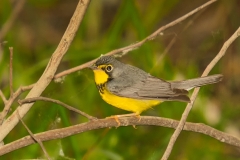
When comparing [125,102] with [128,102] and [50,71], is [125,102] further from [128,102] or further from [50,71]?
[50,71]

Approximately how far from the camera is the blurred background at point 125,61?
495 centimetres

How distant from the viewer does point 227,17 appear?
22.4ft

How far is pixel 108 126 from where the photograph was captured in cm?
340

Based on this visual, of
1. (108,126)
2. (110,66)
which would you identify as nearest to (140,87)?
(110,66)

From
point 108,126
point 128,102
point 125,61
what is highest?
point 108,126

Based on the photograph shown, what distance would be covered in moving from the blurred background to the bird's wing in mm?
299

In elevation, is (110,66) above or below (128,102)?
above

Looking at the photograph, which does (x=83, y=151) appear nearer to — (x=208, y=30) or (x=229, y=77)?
(x=229, y=77)

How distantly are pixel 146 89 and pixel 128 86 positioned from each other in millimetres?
136

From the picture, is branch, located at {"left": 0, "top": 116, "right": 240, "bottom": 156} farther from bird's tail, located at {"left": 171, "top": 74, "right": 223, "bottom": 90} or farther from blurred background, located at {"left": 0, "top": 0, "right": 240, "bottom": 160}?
blurred background, located at {"left": 0, "top": 0, "right": 240, "bottom": 160}

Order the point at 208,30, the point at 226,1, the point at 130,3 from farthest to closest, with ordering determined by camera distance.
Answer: the point at 208,30
the point at 226,1
the point at 130,3

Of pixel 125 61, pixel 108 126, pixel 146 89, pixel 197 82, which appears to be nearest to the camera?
pixel 108 126

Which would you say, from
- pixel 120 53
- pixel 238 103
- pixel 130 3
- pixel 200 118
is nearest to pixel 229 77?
pixel 238 103

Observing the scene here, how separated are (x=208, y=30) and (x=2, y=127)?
5.32m
